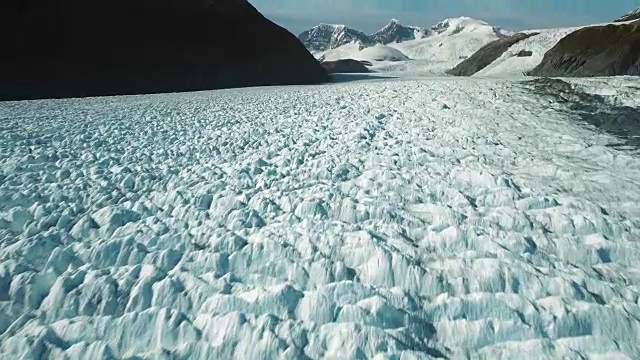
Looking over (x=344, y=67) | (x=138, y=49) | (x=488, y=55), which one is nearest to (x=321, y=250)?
(x=138, y=49)

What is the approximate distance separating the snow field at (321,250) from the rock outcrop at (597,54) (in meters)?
23.7

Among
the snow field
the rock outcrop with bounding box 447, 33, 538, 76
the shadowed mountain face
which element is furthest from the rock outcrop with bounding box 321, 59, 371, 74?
the snow field

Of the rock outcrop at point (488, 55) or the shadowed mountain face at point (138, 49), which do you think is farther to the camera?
the rock outcrop at point (488, 55)

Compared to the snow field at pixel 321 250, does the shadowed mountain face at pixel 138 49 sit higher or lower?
higher

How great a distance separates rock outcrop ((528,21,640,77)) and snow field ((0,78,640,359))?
23.7m

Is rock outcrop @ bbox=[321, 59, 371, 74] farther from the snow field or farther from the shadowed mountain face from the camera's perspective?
the snow field

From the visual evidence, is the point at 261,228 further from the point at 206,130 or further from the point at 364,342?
the point at 206,130

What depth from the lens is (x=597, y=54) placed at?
3095cm

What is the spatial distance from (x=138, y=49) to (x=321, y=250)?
113 feet

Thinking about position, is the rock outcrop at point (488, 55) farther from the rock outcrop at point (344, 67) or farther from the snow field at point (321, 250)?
the snow field at point (321, 250)

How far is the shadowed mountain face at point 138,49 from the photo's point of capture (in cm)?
2784

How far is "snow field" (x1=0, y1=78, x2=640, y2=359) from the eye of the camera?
12.8 feet

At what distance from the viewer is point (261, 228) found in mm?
5816

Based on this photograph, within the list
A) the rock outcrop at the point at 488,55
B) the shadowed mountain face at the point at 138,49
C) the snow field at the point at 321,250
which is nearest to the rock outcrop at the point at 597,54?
the rock outcrop at the point at 488,55
